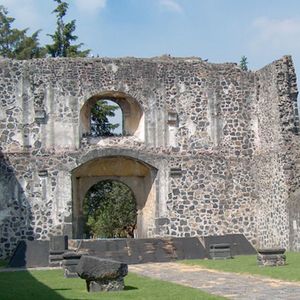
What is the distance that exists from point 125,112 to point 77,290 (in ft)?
36.5

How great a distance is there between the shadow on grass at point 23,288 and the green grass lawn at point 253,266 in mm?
4062

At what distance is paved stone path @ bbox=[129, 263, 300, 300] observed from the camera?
1030 cm

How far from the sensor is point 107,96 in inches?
861

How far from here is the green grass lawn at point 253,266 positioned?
13205 mm

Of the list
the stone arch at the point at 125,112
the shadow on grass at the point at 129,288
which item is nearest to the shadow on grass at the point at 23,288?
the shadow on grass at the point at 129,288

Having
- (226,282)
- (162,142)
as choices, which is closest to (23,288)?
(226,282)

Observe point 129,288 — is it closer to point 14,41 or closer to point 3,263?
point 3,263

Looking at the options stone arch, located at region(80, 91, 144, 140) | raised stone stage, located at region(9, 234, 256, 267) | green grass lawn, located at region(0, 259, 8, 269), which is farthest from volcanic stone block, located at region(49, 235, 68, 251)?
stone arch, located at region(80, 91, 144, 140)

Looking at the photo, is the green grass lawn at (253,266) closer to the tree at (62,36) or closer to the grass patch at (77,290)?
the grass patch at (77,290)

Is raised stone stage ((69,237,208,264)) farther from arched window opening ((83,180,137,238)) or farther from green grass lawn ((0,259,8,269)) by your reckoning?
arched window opening ((83,180,137,238))

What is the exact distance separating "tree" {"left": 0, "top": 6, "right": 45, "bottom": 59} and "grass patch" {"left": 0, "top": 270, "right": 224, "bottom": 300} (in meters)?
21.9

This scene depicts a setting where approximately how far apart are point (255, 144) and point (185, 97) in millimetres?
2572

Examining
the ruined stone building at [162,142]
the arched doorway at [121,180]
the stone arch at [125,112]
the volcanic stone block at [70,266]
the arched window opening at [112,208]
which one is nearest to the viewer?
the volcanic stone block at [70,266]

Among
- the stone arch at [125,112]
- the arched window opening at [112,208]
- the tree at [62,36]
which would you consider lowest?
the arched window opening at [112,208]
